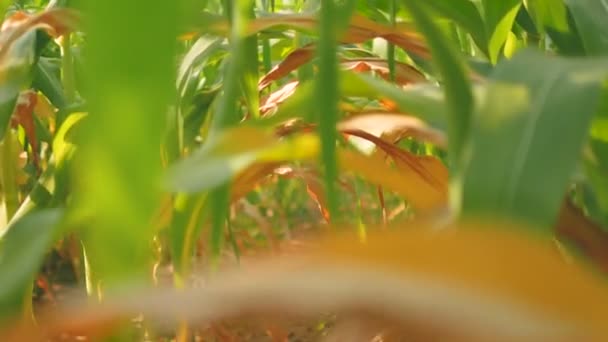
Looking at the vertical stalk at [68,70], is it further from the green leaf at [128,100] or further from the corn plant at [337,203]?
the green leaf at [128,100]

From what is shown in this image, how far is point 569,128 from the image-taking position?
244 mm

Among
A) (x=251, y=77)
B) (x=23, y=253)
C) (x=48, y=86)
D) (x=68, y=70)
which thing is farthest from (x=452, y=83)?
(x=48, y=86)

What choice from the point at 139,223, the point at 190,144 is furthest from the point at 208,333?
the point at 139,223

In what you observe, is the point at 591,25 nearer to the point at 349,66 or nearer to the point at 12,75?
the point at 349,66

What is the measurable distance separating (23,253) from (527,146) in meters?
0.17

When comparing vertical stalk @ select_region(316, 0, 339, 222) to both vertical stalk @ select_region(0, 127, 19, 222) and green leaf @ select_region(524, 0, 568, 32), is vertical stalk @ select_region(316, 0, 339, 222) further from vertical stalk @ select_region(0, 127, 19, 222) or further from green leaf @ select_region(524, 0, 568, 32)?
vertical stalk @ select_region(0, 127, 19, 222)

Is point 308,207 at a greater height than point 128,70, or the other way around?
point 128,70

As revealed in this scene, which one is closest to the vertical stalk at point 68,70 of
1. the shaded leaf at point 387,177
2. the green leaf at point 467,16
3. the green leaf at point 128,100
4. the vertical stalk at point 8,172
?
the vertical stalk at point 8,172

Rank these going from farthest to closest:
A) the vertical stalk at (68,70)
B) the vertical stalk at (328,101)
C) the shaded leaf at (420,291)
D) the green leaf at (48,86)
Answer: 1. the green leaf at (48,86)
2. the vertical stalk at (68,70)
3. the vertical stalk at (328,101)
4. the shaded leaf at (420,291)

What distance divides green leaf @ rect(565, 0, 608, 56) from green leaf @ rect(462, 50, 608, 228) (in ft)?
0.73

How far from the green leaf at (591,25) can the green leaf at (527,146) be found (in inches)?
8.8

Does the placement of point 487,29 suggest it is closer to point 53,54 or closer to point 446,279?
point 446,279

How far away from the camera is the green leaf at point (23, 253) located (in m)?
0.28

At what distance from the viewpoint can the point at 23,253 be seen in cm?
31
